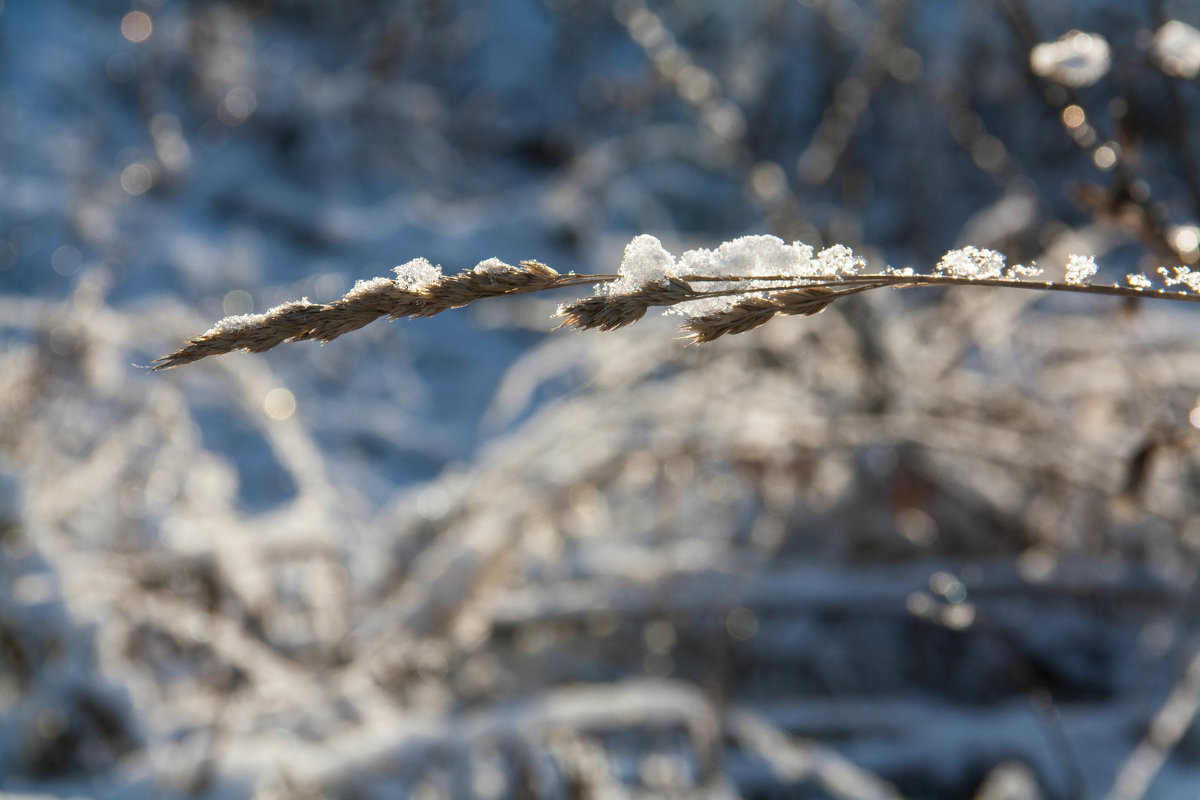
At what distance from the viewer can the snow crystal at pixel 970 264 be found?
38 centimetres

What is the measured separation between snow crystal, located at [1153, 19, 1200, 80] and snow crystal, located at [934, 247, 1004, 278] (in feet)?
1.87

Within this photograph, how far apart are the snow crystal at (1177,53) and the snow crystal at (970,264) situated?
0.57 meters

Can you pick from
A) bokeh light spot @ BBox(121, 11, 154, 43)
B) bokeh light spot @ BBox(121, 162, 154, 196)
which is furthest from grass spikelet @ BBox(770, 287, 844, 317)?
bokeh light spot @ BBox(121, 162, 154, 196)

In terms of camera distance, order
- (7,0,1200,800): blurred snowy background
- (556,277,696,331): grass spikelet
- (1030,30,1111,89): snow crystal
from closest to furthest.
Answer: (556,277,696,331): grass spikelet
(1030,30,1111,89): snow crystal
(7,0,1200,800): blurred snowy background

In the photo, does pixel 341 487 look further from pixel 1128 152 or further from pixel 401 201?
pixel 401 201

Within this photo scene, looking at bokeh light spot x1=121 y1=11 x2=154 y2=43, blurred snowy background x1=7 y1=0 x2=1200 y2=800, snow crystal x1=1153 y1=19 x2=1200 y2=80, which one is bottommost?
blurred snowy background x1=7 y1=0 x2=1200 y2=800

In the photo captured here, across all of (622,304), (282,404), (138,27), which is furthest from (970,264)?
(282,404)

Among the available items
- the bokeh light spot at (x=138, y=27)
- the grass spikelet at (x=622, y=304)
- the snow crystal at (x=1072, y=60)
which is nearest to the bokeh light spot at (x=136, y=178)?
the bokeh light spot at (x=138, y=27)

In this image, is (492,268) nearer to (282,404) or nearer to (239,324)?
(239,324)

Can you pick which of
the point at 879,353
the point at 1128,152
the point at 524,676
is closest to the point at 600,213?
the point at 879,353

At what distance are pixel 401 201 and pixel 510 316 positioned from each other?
307 centimetres

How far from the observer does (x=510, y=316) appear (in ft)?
6.78

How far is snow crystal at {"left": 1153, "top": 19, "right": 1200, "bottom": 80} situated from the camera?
0.80 metres

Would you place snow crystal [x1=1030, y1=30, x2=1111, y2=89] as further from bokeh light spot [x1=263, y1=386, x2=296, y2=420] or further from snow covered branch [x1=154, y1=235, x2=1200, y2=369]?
bokeh light spot [x1=263, y1=386, x2=296, y2=420]
